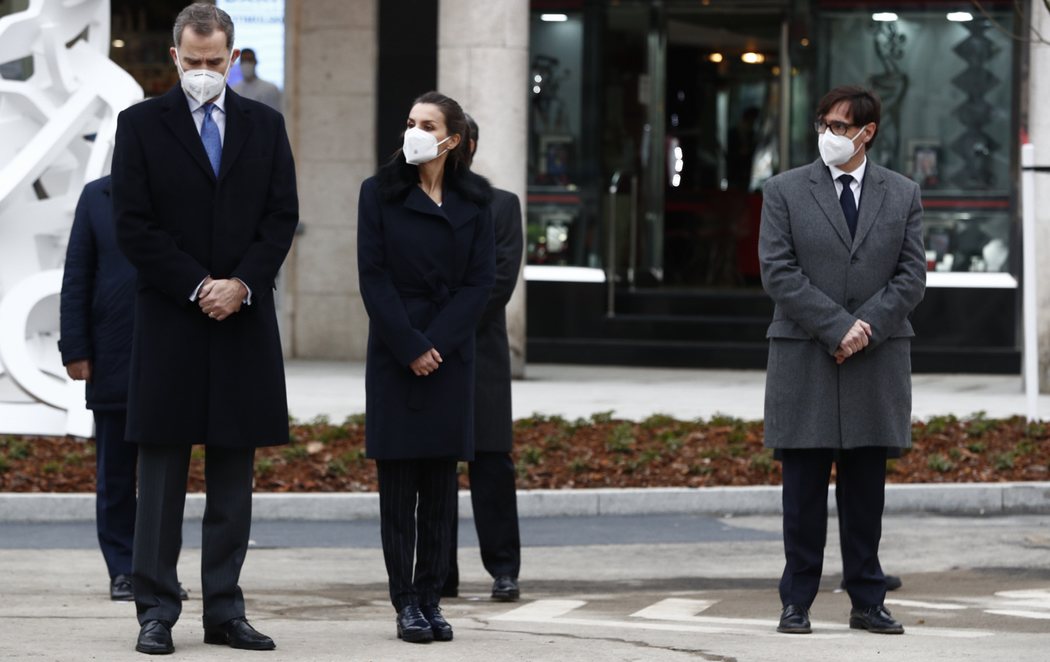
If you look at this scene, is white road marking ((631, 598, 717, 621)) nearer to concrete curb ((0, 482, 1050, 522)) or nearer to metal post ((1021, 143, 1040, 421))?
concrete curb ((0, 482, 1050, 522))

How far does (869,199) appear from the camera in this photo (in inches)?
301

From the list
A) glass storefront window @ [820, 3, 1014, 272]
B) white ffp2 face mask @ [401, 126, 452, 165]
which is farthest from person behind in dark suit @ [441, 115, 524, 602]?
glass storefront window @ [820, 3, 1014, 272]

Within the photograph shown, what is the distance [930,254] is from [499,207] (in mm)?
12089

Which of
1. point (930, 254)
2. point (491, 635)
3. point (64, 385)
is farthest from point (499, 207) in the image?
point (930, 254)

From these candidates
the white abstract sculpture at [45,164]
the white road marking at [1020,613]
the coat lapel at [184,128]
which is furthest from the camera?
the white abstract sculpture at [45,164]

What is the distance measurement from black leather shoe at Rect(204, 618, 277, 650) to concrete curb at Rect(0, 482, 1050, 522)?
13.9 ft

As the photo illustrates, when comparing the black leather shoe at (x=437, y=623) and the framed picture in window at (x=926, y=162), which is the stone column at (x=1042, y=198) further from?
the black leather shoe at (x=437, y=623)

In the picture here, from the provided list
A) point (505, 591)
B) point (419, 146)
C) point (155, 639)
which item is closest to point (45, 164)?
point (505, 591)

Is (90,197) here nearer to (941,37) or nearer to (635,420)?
(635,420)

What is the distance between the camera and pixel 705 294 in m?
20.8

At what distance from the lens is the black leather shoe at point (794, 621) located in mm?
7445

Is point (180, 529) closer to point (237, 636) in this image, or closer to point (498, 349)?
point (237, 636)

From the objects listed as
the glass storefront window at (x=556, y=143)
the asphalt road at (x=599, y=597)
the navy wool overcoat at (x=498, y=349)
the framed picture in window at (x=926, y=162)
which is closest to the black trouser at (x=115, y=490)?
the asphalt road at (x=599, y=597)

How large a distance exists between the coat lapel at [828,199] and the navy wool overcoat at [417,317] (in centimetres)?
123
